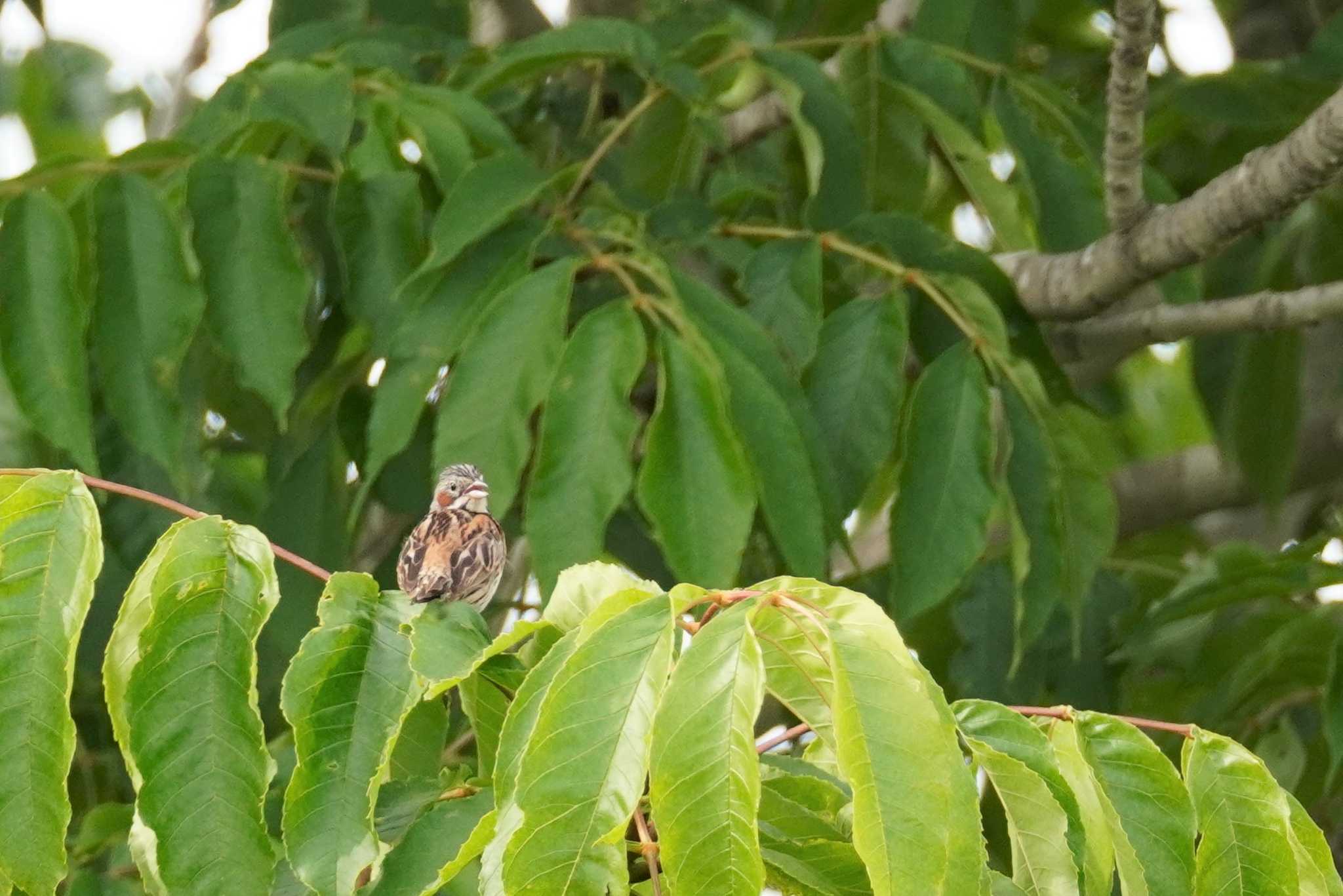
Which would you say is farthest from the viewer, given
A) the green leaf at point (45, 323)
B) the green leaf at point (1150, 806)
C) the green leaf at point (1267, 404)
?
the green leaf at point (1267, 404)

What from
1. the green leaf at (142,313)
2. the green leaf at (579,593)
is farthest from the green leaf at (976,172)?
the green leaf at (579,593)

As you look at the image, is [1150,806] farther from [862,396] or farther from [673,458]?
[862,396]

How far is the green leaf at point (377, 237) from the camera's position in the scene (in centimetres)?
338

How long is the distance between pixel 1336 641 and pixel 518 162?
6.29ft

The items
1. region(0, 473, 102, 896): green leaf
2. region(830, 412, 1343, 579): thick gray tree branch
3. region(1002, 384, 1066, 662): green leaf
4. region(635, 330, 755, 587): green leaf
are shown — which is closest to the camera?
region(0, 473, 102, 896): green leaf

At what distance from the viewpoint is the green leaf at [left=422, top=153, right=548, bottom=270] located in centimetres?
313

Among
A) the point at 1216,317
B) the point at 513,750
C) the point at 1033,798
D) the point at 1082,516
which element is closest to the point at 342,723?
the point at 513,750

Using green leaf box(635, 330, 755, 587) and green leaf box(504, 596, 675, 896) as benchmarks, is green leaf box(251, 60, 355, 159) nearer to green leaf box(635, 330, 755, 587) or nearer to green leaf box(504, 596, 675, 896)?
green leaf box(635, 330, 755, 587)

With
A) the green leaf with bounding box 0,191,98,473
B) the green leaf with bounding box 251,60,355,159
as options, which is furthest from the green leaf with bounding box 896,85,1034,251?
the green leaf with bounding box 0,191,98,473

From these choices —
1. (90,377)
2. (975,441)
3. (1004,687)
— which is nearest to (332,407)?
(90,377)

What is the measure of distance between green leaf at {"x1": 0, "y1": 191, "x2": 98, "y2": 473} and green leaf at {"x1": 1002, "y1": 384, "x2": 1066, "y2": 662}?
1.71 m

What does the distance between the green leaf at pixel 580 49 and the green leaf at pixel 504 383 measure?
0.78 m

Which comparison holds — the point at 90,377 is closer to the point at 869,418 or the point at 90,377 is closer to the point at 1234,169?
the point at 869,418

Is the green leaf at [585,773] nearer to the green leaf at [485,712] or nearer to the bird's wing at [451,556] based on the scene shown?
the green leaf at [485,712]
